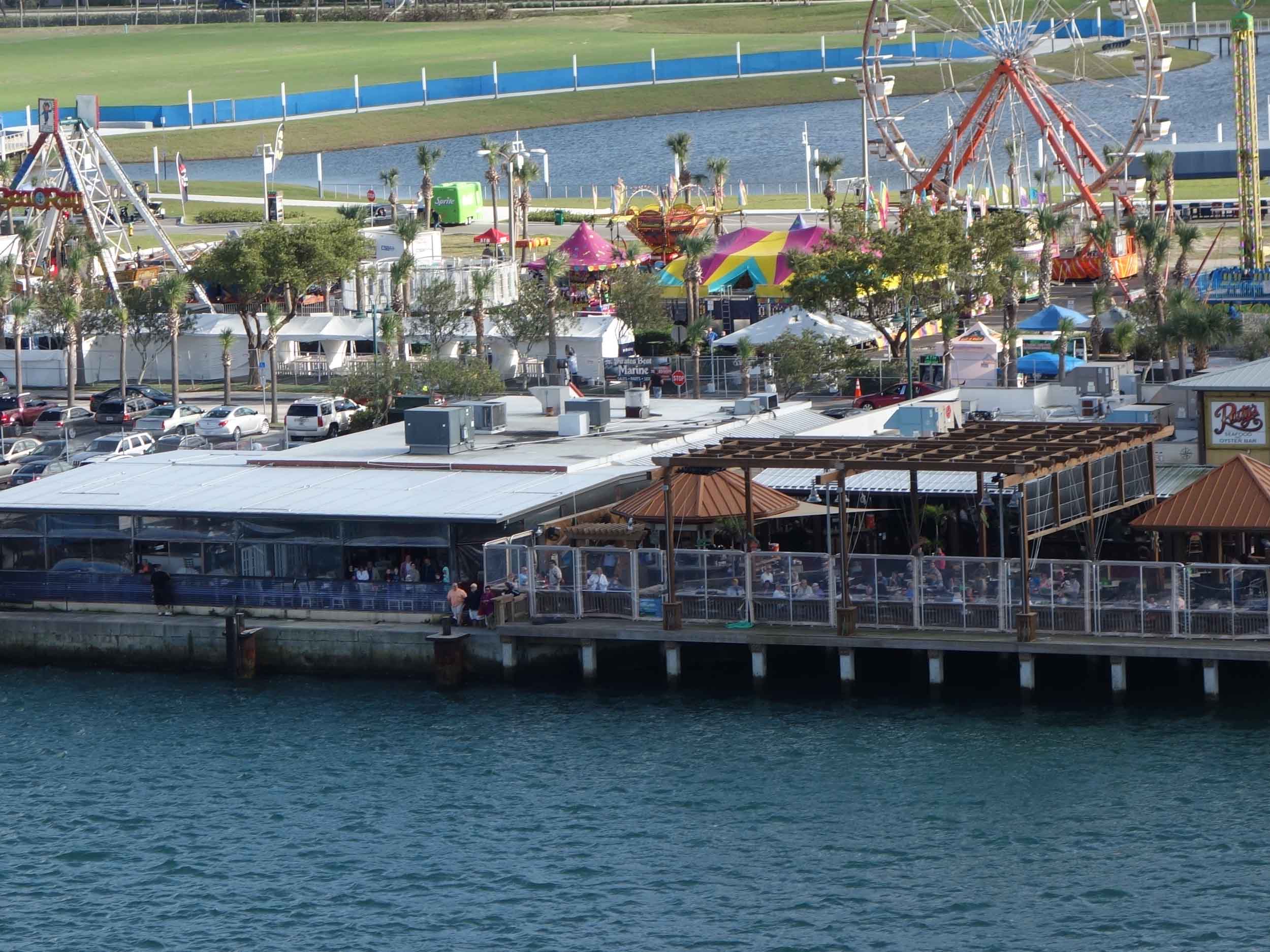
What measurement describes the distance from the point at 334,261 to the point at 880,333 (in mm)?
22996

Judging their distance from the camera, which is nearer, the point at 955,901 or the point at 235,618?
the point at 955,901

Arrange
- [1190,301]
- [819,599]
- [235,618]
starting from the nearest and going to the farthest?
1. [819,599]
2. [235,618]
3. [1190,301]

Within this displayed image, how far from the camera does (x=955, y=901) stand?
1367 inches

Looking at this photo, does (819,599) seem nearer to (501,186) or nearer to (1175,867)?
(1175,867)

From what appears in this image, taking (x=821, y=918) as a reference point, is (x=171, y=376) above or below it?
above

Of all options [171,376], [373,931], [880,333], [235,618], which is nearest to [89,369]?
[171,376]

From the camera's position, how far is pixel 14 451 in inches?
2749

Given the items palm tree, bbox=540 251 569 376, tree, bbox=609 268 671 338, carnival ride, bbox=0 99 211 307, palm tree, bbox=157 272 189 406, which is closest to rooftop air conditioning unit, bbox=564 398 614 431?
palm tree, bbox=540 251 569 376

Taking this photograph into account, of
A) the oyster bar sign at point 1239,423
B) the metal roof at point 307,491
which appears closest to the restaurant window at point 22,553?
the metal roof at point 307,491

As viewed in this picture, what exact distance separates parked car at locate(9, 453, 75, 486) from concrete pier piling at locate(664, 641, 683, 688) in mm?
23774

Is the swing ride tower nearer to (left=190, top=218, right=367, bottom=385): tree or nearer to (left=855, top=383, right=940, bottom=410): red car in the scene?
(left=855, top=383, right=940, bottom=410): red car

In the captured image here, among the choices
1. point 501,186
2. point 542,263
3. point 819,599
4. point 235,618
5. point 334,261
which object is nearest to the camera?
point 819,599

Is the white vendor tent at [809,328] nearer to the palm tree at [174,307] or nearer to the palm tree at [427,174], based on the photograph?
the palm tree at [174,307]

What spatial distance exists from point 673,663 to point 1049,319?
37.2 m
